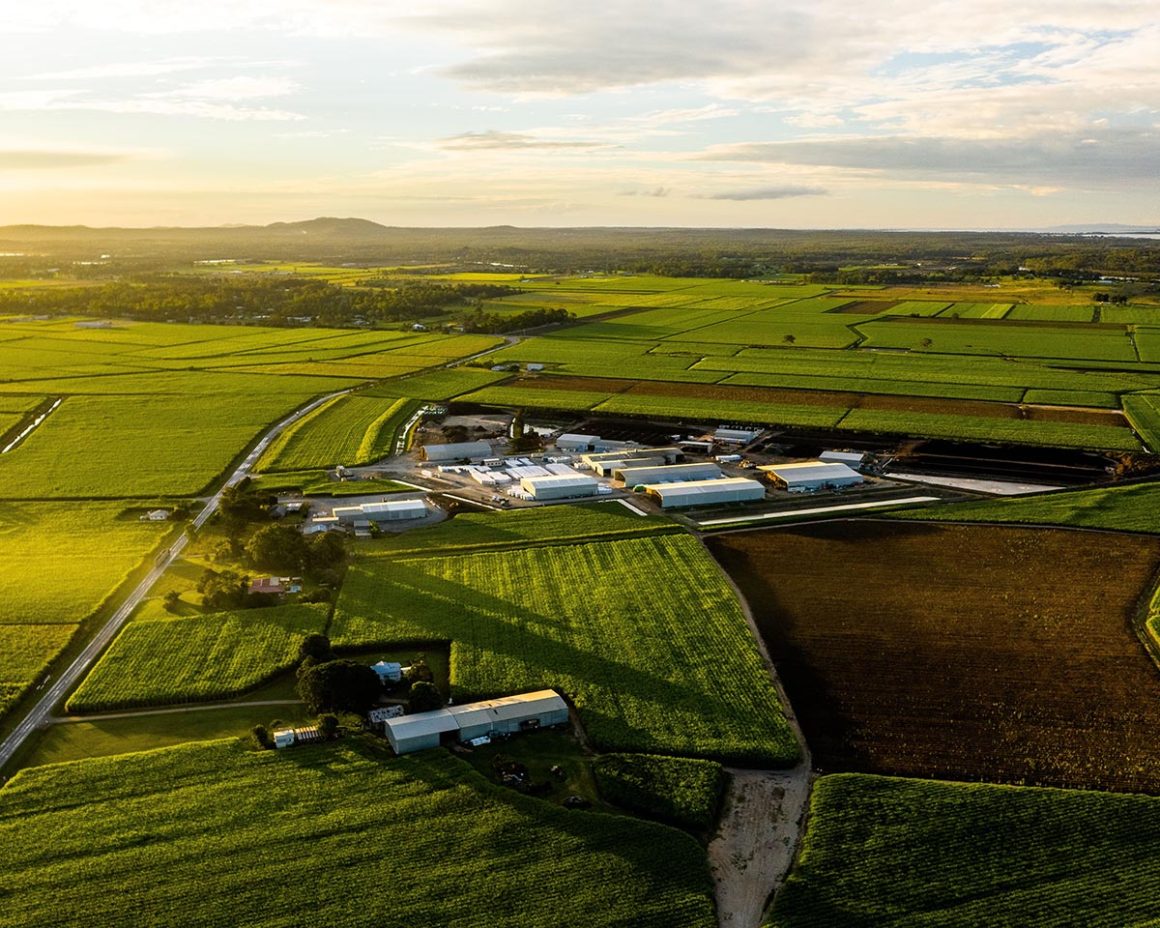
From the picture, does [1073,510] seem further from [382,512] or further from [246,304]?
[246,304]

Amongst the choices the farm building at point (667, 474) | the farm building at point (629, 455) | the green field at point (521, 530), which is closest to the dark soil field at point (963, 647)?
the green field at point (521, 530)

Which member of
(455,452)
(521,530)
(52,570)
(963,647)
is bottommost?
(963,647)

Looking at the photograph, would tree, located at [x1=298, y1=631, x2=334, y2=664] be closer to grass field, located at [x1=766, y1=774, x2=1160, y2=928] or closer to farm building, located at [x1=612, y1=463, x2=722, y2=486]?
grass field, located at [x1=766, y1=774, x2=1160, y2=928]

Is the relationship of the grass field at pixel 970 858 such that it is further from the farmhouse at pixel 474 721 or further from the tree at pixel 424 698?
the tree at pixel 424 698

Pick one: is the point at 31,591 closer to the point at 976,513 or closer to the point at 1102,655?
the point at 1102,655

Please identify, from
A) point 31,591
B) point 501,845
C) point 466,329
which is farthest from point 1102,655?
point 466,329

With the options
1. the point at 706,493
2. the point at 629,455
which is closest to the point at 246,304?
the point at 629,455
